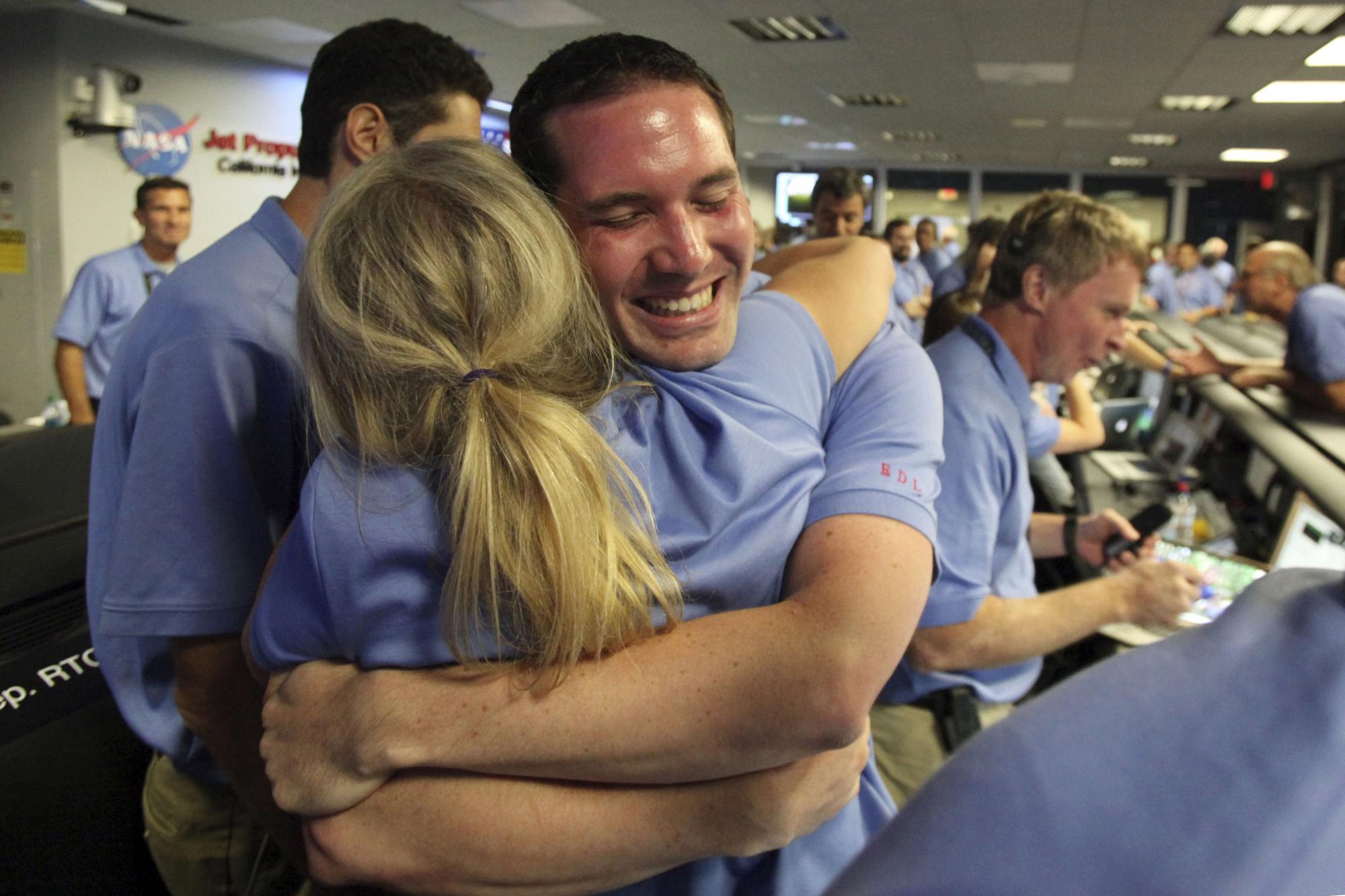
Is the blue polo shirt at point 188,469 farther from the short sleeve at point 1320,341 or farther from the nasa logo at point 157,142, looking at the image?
the nasa logo at point 157,142

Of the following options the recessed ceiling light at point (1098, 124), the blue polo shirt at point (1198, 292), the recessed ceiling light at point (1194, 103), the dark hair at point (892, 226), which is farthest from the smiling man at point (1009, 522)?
the blue polo shirt at point (1198, 292)

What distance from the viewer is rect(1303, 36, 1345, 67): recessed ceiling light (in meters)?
6.89

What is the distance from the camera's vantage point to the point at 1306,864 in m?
0.24

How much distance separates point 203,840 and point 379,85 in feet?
3.72

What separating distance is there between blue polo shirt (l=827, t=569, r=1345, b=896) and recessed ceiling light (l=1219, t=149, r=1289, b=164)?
1658 centimetres

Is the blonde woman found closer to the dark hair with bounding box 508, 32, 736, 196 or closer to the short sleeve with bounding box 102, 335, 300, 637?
the dark hair with bounding box 508, 32, 736, 196

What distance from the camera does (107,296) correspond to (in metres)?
4.05

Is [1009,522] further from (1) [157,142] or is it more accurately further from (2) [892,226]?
(1) [157,142]

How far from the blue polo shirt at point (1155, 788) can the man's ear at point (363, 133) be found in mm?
1366

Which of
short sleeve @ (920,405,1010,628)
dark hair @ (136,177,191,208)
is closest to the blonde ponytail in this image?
short sleeve @ (920,405,1010,628)

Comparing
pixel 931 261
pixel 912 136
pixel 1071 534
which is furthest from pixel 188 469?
pixel 912 136

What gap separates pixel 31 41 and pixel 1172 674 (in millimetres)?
8618

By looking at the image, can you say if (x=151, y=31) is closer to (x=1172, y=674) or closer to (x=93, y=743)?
(x=93, y=743)

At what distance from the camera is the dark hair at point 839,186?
14.3ft
